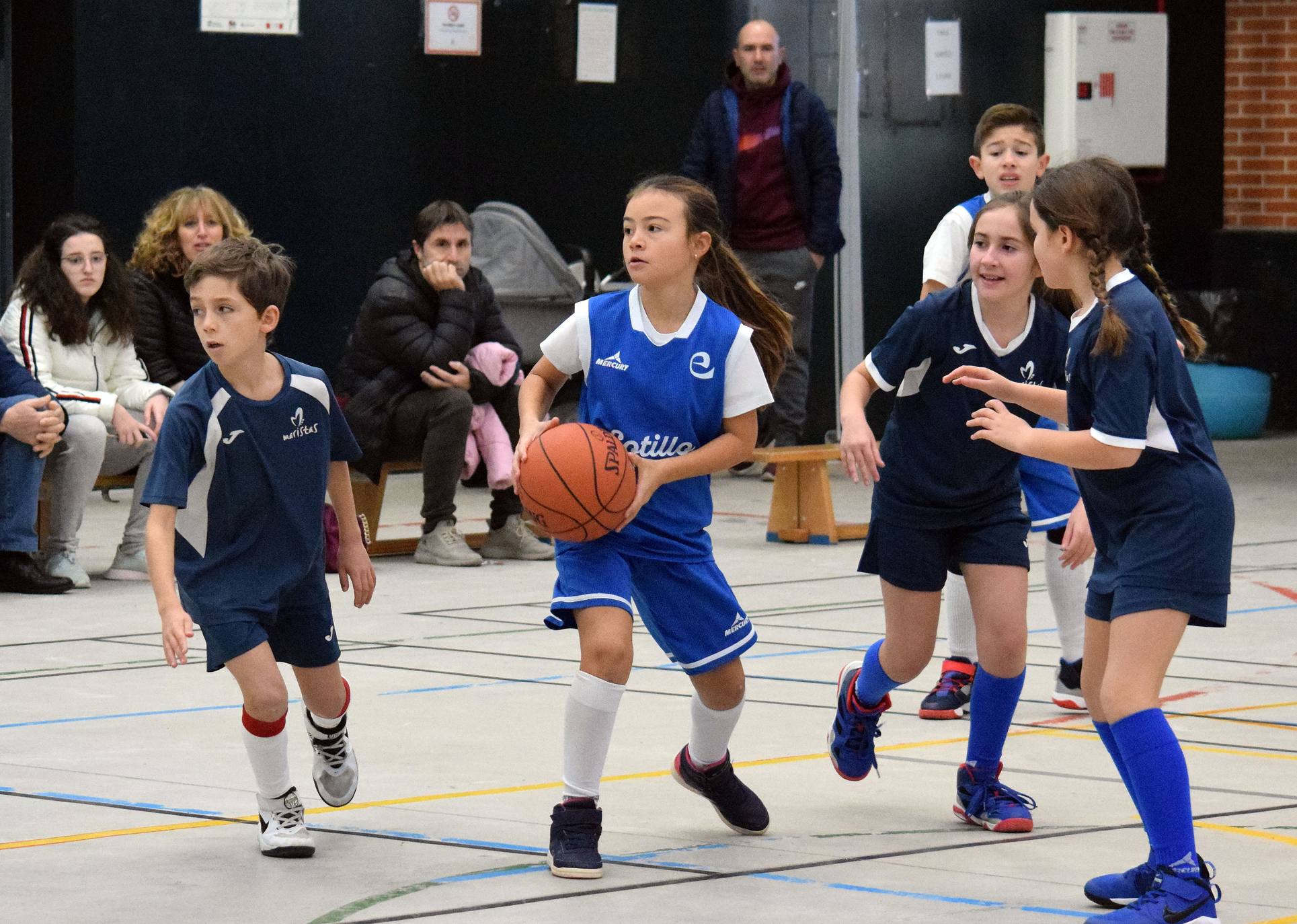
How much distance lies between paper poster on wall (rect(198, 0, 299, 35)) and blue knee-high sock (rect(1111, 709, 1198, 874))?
8573 mm

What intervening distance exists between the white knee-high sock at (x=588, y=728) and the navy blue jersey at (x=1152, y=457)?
1034 millimetres

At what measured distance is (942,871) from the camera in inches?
173

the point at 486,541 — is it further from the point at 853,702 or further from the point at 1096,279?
the point at 1096,279

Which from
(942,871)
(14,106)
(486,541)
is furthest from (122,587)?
(942,871)

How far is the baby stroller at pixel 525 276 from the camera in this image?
11.7 meters

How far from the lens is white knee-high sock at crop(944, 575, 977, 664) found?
6.29 metres

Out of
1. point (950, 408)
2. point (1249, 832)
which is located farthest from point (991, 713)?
point (950, 408)

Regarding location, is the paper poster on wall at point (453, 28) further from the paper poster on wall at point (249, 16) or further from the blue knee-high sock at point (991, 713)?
the blue knee-high sock at point (991, 713)

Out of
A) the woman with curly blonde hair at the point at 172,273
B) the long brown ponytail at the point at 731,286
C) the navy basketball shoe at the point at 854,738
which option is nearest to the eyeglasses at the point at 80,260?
the woman with curly blonde hair at the point at 172,273

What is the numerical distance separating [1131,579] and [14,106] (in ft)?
28.2

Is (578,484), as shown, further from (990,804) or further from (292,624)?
(990,804)

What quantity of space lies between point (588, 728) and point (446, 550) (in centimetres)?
481

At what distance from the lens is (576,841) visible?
431 cm

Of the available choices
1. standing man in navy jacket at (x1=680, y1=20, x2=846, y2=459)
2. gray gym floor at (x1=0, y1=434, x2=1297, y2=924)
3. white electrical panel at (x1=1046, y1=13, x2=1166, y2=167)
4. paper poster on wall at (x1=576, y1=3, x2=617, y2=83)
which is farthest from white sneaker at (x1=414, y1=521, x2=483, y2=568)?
white electrical panel at (x1=1046, y1=13, x2=1166, y2=167)
